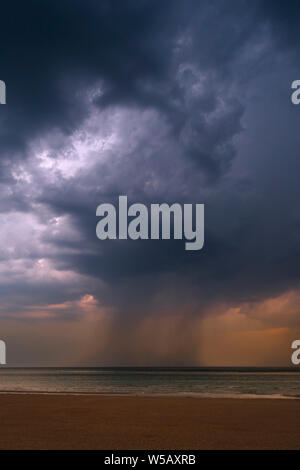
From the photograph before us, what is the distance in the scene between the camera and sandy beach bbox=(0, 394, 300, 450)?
632 inches

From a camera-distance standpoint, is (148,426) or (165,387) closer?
(148,426)

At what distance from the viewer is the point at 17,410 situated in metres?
26.2

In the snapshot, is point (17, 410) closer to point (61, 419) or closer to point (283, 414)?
point (61, 419)

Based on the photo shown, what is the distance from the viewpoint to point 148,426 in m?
20.2

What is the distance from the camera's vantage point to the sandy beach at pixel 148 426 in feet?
52.6

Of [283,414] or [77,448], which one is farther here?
[283,414]

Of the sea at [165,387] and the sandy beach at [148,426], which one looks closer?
the sandy beach at [148,426]

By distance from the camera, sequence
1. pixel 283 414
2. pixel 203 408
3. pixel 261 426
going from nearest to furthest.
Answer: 1. pixel 261 426
2. pixel 283 414
3. pixel 203 408

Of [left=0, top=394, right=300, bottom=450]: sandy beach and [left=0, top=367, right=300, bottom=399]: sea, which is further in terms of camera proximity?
[left=0, top=367, right=300, bottom=399]: sea

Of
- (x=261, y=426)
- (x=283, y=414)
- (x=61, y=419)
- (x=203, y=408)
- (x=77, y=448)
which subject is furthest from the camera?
(x=203, y=408)
